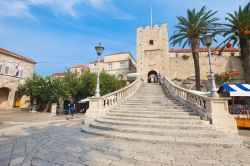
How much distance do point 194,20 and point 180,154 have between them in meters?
20.7

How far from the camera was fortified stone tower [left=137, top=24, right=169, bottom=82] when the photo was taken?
31.0 m

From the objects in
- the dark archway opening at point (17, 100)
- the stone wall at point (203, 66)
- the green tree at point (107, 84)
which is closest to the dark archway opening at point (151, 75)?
the stone wall at point (203, 66)

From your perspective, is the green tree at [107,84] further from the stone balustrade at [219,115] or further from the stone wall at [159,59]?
the stone balustrade at [219,115]

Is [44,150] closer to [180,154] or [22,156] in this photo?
[22,156]

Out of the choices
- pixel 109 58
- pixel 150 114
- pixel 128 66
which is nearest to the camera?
pixel 150 114

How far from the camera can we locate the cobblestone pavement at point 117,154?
12.0 feet

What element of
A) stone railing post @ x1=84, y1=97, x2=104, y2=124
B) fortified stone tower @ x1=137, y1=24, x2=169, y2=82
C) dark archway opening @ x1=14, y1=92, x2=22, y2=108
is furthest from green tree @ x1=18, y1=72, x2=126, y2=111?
stone railing post @ x1=84, y1=97, x2=104, y2=124

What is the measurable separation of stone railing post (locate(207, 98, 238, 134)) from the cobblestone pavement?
1568 millimetres

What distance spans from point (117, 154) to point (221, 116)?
17.1ft

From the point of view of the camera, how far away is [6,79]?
22.0m

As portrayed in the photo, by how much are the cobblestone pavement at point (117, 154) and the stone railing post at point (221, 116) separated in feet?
5.15

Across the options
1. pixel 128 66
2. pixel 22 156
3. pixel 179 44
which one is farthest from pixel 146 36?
pixel 22 156

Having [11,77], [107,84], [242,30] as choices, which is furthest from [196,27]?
[11,77]

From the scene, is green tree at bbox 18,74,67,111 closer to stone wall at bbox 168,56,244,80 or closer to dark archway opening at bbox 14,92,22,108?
dark archway opening at bbox 14,92,22,108
